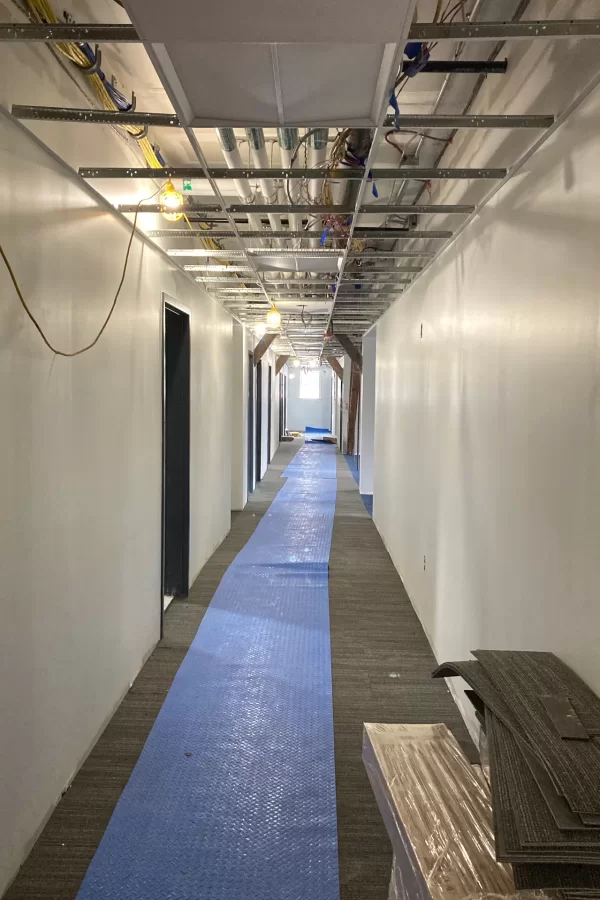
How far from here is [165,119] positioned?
184 cm

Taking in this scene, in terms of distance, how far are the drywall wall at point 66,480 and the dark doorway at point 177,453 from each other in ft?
2.85

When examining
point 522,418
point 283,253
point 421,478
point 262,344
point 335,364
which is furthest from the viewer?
point 335,364

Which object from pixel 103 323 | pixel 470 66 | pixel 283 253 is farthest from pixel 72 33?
pixel 283 253

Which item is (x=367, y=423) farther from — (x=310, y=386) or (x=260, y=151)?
(x=310, y=386)

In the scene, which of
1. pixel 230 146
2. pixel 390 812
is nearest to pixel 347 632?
pixel 390 812

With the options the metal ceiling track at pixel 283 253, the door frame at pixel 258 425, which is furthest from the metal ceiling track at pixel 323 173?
the door frame at pixel 258 425

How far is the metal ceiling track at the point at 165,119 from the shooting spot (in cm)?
177

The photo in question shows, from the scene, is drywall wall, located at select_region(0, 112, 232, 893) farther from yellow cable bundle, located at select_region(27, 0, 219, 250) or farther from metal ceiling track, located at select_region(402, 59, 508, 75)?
metal ceiling track, located at select_region(402, 59, 508, 75)

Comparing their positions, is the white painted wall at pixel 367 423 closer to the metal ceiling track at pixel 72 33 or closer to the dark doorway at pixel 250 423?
the dark doorway at pixel 250 423

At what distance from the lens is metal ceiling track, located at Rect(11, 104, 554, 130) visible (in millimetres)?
1773

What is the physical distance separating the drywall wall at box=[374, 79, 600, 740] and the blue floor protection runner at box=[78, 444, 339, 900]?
2.82ft

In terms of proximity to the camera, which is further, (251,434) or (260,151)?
(251,434)

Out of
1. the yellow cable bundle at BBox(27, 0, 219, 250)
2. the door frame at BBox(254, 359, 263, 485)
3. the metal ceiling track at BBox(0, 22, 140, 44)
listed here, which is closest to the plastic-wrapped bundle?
the metal ceiling track at BBox(0, 22, 140, 44)

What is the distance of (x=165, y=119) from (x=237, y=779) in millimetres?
2435
